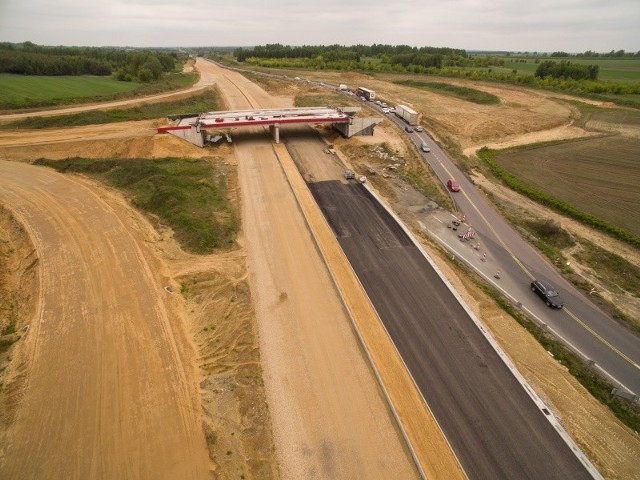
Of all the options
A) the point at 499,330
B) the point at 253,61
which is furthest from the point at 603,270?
the point at 253,61

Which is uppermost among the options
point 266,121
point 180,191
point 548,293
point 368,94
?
point 368,94

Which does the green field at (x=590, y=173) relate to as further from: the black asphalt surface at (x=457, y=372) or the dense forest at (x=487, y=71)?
the dense forest at (x=487, y=71)

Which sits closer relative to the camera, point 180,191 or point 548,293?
point 548,293

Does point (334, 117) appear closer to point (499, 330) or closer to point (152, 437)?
point (499, 330)

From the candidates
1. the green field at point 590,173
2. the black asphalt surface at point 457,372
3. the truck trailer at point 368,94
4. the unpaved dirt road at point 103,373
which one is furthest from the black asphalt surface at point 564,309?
the truck trailer at point 368,94

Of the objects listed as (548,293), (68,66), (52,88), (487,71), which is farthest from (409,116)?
(487,71)

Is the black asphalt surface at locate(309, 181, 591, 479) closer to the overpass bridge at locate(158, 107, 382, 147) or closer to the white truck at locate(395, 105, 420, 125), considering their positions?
the overpass bridge at locate(158, 107, 382, 147)

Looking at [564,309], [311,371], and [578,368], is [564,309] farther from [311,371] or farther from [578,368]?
[311,371]
